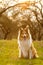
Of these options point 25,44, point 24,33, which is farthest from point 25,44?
point 24,33

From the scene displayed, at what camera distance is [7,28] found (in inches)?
1028

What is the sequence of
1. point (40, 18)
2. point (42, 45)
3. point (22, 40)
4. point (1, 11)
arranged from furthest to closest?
point (40, 18)
point (1, 11)
point (42, 45)
point (22, 40)

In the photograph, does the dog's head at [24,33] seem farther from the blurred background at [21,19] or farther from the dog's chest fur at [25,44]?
the blurred background at [21,19]

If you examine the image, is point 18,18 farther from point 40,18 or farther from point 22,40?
point 22,40

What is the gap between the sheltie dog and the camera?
329 inches

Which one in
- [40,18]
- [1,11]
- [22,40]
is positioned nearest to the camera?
[22,40]

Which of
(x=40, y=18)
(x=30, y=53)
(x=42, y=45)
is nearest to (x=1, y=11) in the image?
(x=40, y=18)

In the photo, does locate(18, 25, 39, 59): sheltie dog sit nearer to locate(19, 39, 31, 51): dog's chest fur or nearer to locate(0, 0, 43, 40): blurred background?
locate(19, 39, 31, 51): dog's chest fur

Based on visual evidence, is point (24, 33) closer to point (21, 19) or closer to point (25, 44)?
point (25, 44)

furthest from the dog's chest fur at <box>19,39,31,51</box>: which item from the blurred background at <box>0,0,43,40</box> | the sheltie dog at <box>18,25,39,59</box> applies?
the blurred background at <box>0,0,43,40</box>

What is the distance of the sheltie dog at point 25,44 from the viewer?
27.5ft

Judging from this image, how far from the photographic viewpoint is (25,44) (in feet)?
29.0

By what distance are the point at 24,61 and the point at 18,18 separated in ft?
59.8

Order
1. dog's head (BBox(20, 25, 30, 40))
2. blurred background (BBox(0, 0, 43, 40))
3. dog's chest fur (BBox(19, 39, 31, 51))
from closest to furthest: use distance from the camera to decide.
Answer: dog's head (BBox(20, 25, 30, 40)) → dog's chest fur (BBox(19, 39, 31, 51)) → blurred background (BBox(0, 0, 43, 40))
